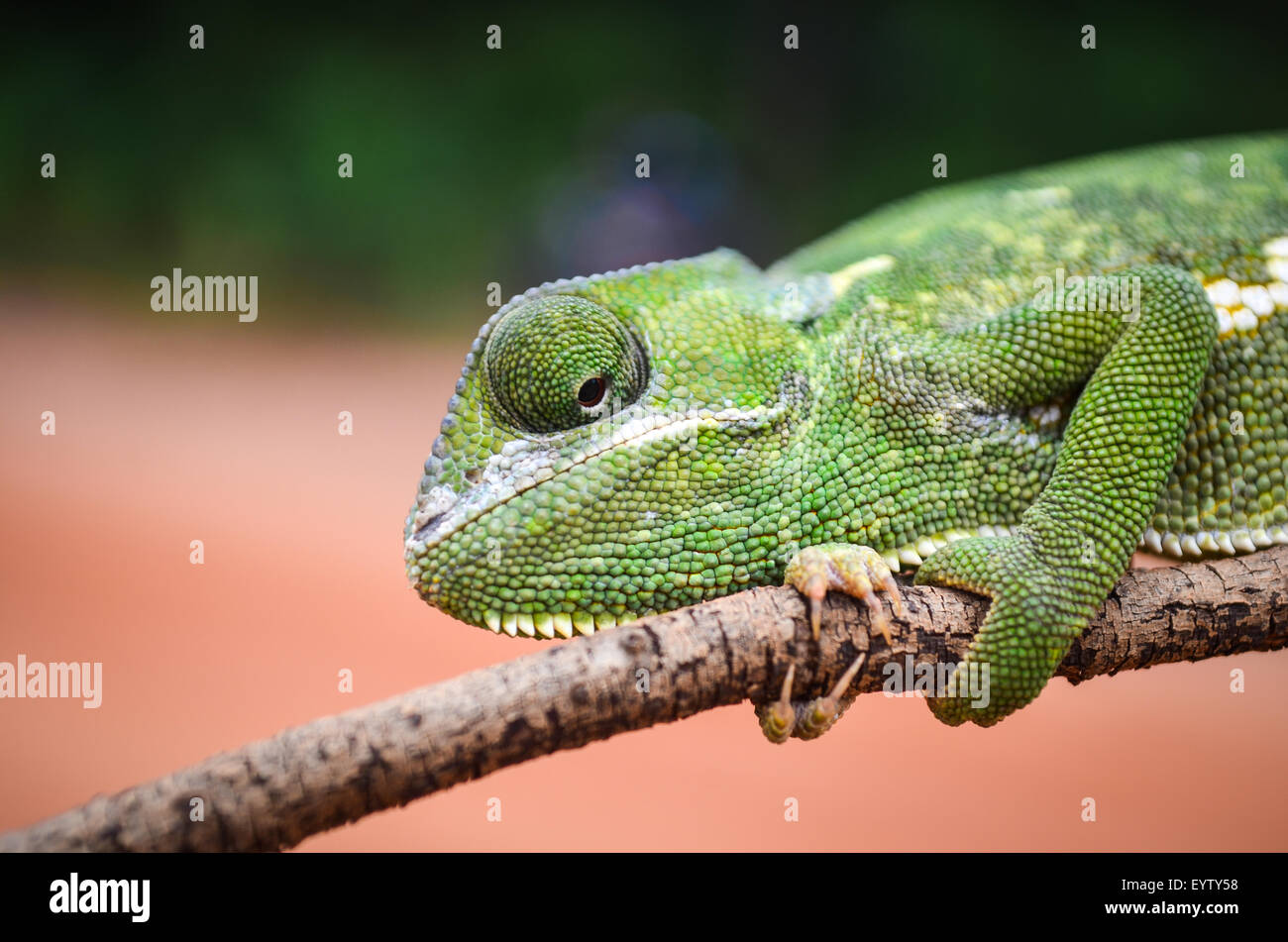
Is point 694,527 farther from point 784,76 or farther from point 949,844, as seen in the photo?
point 784,76

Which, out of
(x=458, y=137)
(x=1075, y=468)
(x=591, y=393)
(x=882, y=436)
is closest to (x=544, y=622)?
(x=591, y=393)

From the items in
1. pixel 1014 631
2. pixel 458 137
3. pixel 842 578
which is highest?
pixel 458 137

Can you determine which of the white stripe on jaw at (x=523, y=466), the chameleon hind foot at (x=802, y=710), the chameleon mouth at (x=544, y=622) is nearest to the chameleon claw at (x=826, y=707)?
the chameleon hind foot at (x=802, y=710)

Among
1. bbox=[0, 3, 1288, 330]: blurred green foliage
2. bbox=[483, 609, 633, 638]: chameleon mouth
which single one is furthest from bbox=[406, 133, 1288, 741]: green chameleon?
bbox=[0, 3, 1288, 330]: blurred green foliage

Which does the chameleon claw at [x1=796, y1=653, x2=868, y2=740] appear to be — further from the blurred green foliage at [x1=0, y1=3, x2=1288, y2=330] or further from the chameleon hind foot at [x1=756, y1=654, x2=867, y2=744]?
the blurred green foliage at [x1=0, y1=3, x2=1288, y2=330]

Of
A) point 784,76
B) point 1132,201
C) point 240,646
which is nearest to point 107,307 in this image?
point 240,646

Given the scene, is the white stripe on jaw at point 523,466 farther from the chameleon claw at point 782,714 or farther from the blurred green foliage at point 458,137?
the blurred green foliage at point 458,137

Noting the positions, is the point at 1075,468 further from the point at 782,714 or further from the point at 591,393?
the point at 591,393
